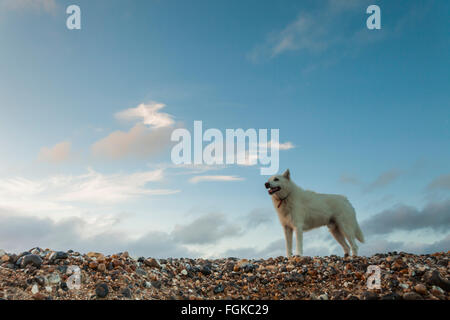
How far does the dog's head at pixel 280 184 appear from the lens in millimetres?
9866

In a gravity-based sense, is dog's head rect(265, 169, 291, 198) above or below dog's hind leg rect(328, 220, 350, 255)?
above

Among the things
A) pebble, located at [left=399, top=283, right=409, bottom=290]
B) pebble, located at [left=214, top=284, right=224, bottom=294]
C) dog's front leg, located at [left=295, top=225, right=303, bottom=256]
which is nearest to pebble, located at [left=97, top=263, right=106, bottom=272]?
pebble, located at [left=214, top=284, right=224, bottom=294]

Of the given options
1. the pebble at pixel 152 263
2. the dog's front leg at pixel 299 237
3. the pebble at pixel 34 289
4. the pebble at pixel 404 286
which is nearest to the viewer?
the pebble at pixel 34 289

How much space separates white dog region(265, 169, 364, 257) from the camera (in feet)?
32.7

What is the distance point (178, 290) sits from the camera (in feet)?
20.4

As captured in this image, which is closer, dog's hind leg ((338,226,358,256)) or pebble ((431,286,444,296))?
pebble ((431,286,444,296))

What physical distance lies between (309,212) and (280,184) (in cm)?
131

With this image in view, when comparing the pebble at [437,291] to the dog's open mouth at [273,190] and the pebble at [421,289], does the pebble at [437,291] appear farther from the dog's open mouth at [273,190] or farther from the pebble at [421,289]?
the dog's open mouth at [273,190]

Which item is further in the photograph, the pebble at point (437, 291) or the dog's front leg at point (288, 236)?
the dog's front leg at point (288, 236)

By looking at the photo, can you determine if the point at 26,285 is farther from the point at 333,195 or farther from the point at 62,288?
the point at 333,195

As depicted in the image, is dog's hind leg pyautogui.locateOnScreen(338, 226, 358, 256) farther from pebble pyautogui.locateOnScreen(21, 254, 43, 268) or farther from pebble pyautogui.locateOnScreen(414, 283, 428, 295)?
pebble pyautogui.locateOnScreen(21, 254, 43, 268)

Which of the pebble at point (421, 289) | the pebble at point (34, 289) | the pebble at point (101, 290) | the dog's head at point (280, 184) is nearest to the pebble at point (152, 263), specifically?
the pebble at point (101, 290)

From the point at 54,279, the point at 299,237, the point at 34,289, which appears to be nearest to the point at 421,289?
the point at 299,237

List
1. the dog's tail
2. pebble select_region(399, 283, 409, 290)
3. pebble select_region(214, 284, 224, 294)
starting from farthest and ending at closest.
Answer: the dog's tail
pebble select_region(214, 284, 224, 294)
pebble select_region(399, 283, 409, 290)
